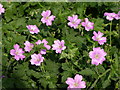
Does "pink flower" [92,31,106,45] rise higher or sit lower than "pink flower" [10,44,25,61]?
higher

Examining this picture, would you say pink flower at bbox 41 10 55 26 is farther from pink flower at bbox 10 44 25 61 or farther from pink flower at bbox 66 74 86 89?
pink flower at bbox 66 74 86 89

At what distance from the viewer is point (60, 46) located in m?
2.54

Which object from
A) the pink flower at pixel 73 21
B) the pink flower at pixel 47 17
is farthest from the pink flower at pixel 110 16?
the pink flower at pixel 47 17

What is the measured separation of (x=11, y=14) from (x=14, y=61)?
0.68 m

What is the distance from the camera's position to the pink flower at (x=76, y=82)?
2.28 metres

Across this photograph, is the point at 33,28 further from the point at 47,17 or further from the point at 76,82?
the point at 76,82

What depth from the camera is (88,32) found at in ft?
9.25

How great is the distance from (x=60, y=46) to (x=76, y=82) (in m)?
0.40

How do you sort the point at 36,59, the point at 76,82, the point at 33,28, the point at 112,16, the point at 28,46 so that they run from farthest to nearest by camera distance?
the point at 112,16, the point at 33,28, the point at 28,46, the point at 36,59, the point at 76,82

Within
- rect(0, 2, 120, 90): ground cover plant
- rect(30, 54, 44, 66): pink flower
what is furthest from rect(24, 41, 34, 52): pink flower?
rect(30, 54, 44, 66): pink flower

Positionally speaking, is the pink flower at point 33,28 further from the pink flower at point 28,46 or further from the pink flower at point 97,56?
the pink flower at point 97,56

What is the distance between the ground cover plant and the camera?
243 cm

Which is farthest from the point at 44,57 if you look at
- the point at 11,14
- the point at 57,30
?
the point at 11,14

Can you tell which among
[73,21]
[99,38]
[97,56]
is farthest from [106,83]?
[73,21]
